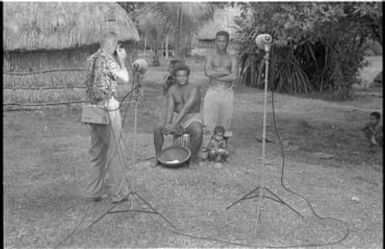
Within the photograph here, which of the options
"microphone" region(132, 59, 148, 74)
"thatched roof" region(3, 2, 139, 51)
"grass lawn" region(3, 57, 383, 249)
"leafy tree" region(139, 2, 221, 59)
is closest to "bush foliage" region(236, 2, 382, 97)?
"leafy tree" region(139, 2, 221, 59)

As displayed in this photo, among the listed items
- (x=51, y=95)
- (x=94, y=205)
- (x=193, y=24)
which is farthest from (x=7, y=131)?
(x=193, y=24)

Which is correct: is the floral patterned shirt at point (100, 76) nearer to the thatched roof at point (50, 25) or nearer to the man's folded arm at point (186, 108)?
the man's folded arm at point (186, 108)

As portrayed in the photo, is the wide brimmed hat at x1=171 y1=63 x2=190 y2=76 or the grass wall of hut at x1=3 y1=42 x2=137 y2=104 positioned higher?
the wide brimmed hat at x1=171 y1=63 x2=190 y2=76

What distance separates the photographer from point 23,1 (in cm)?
1154

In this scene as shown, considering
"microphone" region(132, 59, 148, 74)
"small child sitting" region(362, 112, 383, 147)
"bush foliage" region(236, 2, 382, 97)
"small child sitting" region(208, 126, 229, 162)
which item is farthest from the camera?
"small child sitting" region(362, 112, 383, 147)

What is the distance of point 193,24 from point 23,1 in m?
4.37

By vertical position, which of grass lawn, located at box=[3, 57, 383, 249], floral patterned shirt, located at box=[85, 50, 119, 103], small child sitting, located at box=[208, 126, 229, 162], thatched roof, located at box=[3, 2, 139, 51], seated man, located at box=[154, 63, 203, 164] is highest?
thatched roof, located at box=[3, 2, 139, 51]

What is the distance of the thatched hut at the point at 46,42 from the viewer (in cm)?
1097

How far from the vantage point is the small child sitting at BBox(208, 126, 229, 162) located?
6.56 m

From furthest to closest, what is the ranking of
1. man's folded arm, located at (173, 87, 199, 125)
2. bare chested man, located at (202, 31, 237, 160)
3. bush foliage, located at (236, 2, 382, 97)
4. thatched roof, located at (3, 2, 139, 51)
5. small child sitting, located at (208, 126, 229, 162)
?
thatched roof, located at (3, 2, 139, 51), bare chested man, located at (202, 31, 237, 160), small child sitting, located at (208, 126, 229, 162), bush foliage, located at (236, 2, 382, 97), man's folded arm, located at (173, 87, 199, 125)

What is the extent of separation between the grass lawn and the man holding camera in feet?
0.97

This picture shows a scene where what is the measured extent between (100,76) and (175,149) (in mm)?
2151

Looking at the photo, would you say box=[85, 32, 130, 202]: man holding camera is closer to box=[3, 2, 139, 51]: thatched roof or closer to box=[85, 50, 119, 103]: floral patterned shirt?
box=[85, 50, 119, 103]: floral patterned shirt

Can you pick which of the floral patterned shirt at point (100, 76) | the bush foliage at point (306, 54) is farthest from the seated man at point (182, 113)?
the floral patterned shirt at point (100, 76)
